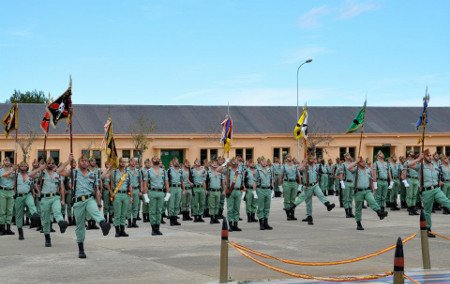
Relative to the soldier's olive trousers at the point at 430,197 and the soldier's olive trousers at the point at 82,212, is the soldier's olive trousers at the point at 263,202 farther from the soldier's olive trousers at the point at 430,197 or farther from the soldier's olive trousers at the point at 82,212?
the soldier's olive trousers at the point at 82,212

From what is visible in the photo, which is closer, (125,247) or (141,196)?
(125,247)

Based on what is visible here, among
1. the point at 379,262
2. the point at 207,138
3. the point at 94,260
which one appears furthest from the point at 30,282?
the point at 207,138

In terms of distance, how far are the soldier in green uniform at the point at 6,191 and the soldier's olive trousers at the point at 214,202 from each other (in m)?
6.00

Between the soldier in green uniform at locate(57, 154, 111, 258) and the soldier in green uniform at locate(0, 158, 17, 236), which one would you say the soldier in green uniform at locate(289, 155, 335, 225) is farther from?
the soldier in green uniform at locate(57, 154, 111, 258)

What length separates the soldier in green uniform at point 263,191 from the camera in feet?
65.1

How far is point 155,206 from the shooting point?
746 inches

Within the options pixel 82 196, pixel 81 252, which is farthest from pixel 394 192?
pixel 81 252

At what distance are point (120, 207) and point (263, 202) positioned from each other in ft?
12.9

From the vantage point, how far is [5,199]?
A: 18.6 meters

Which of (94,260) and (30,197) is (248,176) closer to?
(30,197)

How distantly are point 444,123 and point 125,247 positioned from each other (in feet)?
176

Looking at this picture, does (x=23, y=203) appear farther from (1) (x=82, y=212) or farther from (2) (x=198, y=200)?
(2) (x=198, y=200)

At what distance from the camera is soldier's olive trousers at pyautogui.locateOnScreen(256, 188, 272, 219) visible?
65.2ft

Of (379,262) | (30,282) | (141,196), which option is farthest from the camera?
(141,196)
